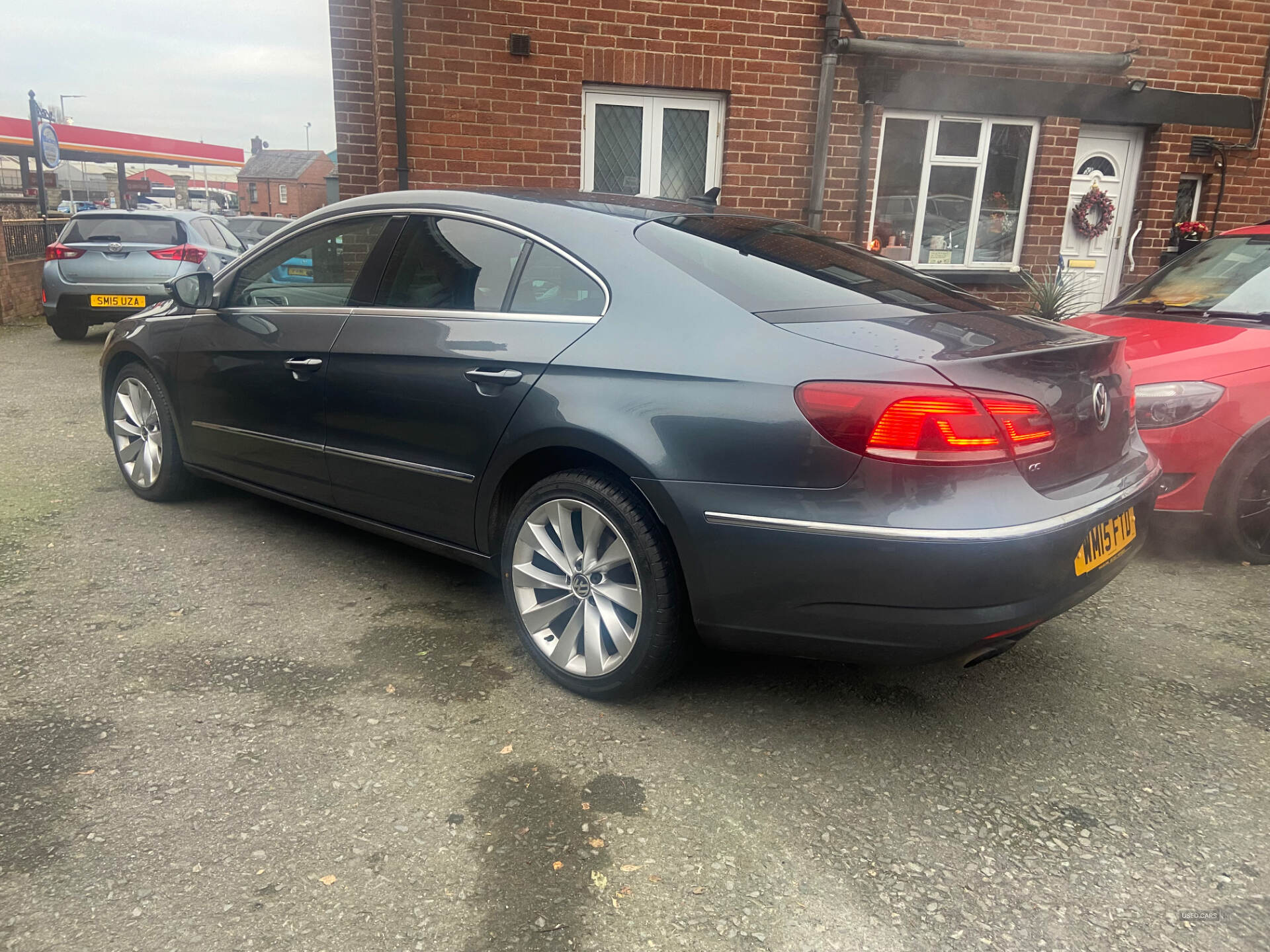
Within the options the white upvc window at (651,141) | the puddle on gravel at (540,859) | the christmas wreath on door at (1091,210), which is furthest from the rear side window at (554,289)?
the christmas wreath on door at (1091,210)

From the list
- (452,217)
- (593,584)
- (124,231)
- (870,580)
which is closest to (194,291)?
(452,217)

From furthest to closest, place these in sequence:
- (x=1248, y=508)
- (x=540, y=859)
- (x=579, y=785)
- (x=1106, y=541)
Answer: (x=1248, y=508)
(x=1106, y=541)
(x=579, y=785)
(x=540, y=859)

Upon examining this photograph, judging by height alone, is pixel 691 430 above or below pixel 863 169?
below

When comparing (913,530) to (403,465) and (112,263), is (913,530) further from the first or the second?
(112,263)

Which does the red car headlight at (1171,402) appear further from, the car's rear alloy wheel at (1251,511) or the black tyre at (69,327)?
the black tyre at (69,327)

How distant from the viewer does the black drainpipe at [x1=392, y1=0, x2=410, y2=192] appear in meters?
7.46

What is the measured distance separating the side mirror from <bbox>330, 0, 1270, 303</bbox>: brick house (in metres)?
3.81

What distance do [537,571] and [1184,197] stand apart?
30.9ft

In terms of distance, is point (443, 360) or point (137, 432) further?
point (137, 432)

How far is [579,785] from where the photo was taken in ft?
8.27

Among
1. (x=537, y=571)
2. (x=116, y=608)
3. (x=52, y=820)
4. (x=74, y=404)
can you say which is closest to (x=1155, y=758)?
(x=537, y=571)

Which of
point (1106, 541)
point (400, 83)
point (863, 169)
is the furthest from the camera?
point (863, 169)

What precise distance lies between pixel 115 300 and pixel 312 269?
8123 millimetres

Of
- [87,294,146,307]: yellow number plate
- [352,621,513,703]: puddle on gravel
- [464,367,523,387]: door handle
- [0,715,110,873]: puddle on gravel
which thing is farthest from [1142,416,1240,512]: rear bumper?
[87,294,146,307]: yellow number plate
